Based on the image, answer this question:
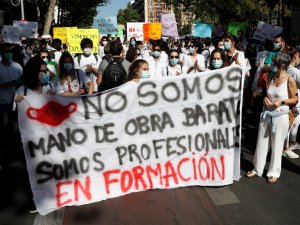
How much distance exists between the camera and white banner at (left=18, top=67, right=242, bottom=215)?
406 cm

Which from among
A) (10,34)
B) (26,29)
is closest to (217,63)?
(10,34)

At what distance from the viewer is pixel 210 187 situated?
475 cm

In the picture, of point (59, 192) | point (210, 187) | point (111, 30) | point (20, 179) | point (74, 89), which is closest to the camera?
point (59, 192)

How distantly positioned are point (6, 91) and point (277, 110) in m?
3.81

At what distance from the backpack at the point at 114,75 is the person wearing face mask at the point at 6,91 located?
1.34 meters

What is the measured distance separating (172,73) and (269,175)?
9.46 ft

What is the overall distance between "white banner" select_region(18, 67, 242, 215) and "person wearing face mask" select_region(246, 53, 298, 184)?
1.99 feet

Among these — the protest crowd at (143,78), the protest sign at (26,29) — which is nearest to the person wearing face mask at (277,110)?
the protest crowd at (143,78)

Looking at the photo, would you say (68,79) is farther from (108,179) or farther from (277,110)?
(277,110)

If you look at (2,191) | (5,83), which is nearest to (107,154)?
(2,191)

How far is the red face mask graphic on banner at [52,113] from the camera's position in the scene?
3986 mm

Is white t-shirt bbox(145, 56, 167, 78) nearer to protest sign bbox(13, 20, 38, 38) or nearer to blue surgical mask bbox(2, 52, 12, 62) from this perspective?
blue surgical mask bbox(2, 52, 12, 62)

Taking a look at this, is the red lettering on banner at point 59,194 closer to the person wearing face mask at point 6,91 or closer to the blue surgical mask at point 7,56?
the person wearing face mask at point 6,91

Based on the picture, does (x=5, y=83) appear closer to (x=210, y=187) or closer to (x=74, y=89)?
(x=74, y=89)
